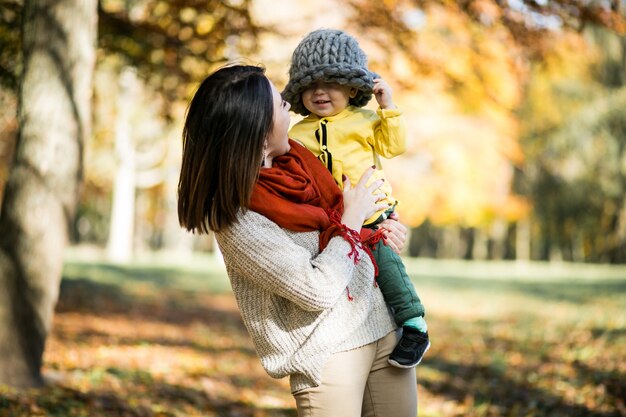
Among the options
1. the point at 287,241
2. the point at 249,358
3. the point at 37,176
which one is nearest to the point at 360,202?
the point at 287,241

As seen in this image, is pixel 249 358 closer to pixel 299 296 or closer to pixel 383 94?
pixel 383 94

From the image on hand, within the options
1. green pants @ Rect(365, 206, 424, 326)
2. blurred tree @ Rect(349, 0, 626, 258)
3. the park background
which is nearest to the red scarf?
green pants @ Rect(365, 206, 424, 326)

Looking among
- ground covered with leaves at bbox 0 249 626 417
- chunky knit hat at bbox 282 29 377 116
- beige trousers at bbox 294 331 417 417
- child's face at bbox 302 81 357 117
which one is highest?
chunky knit hat at bbox 282 29 377 116

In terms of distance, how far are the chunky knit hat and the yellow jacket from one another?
0.41 ft

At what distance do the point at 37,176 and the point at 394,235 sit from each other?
11.2ft

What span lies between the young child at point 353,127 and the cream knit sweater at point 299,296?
0.09 m

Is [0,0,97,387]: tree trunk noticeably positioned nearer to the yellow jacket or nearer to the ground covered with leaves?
the ground covered with leaves

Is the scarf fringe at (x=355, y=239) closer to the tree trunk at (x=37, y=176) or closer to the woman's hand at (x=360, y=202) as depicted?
the woman's hand at (x=360, y=202)

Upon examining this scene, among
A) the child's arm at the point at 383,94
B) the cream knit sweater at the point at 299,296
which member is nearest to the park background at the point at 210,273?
the child's arm at the point at 383,94

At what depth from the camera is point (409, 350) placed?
2449 millimetres

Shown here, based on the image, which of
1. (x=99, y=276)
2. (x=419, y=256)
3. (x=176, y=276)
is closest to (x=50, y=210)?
(x=99, y=276)

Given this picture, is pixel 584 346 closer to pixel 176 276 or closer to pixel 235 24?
pixel 235 24

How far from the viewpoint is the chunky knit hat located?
8.22ft

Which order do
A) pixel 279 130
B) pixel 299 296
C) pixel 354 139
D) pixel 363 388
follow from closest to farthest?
pixel 299 296
pixel 279 130
pixel 363 388
pixel 354 139
